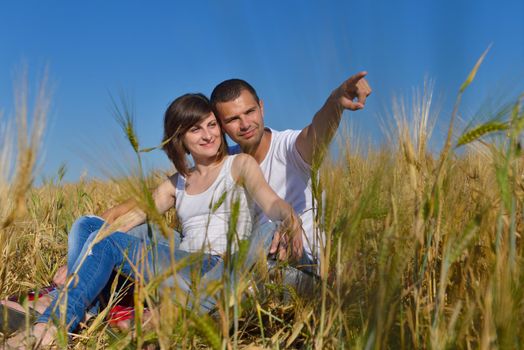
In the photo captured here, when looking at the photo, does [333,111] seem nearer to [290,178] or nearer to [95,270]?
[290,178]

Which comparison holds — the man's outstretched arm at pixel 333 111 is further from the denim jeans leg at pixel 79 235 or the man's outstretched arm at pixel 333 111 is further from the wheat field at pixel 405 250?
the denim jeans leg at pixel 79 235

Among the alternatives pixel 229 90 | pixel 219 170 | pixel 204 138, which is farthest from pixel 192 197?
pixel 229 90

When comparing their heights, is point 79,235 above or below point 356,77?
below

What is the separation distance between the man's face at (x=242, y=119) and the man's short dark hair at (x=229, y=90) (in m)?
0.02

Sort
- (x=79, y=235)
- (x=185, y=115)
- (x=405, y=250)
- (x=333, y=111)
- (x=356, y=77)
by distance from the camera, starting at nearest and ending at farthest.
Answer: (x=405, y=250) < (x=356, y=77) < (x=333, y=111) < (x=79, y=235) < (x=185, y=115)

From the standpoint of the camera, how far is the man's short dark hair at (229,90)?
94.5 inches

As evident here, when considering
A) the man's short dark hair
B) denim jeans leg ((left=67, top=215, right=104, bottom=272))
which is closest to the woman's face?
the man's short dark hair

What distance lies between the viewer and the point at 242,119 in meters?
2.37

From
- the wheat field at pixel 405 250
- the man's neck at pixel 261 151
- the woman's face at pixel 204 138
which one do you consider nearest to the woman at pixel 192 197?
the woman's face at pixel 204 138

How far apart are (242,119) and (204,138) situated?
196 mm

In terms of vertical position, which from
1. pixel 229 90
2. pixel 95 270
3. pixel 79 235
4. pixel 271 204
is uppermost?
pixel 229 90

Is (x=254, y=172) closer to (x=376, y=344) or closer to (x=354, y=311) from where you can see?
(x=354, y=311)

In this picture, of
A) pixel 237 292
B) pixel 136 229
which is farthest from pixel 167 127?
pixel 237 292

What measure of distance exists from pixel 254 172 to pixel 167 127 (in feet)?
1.79
